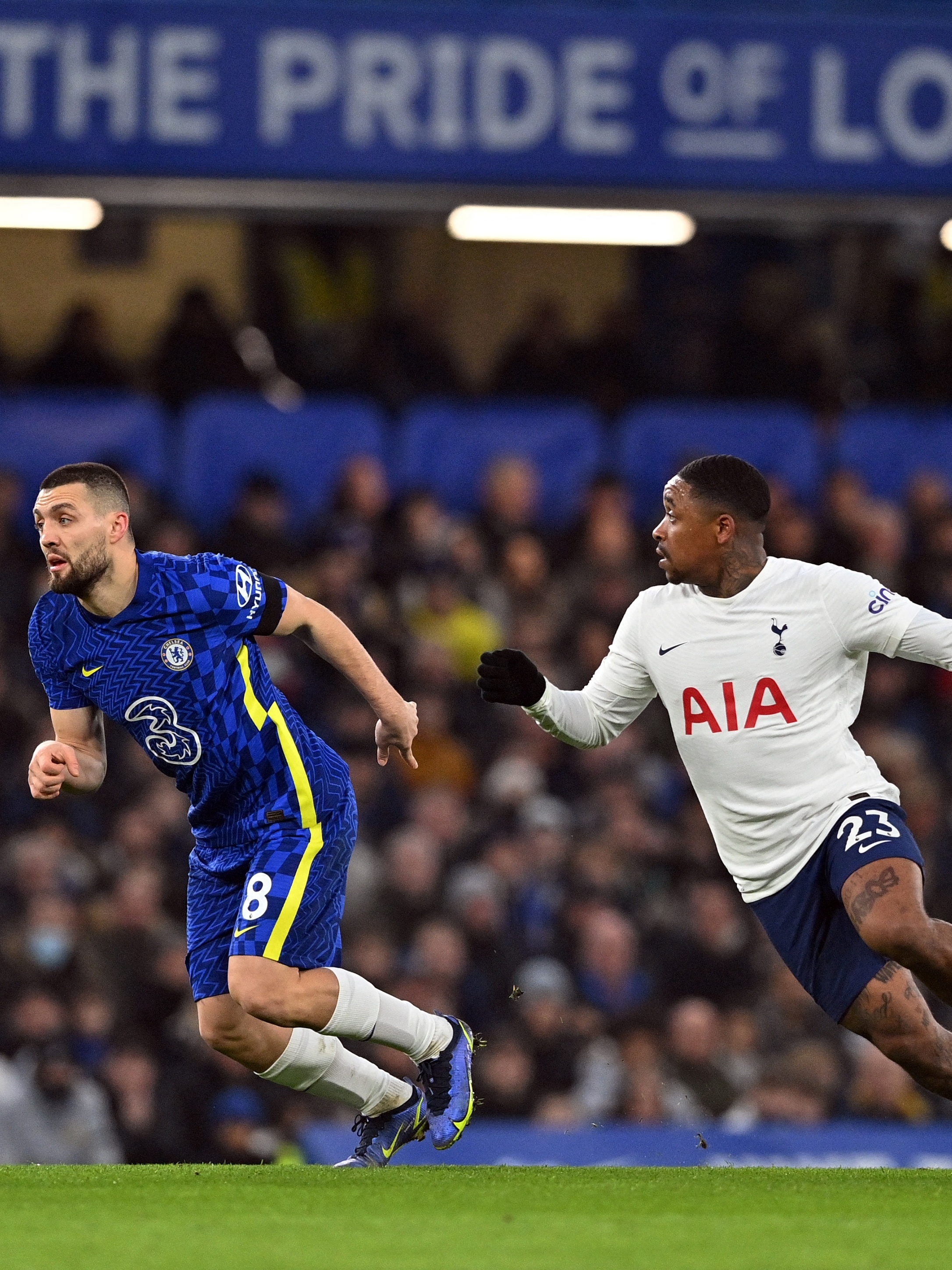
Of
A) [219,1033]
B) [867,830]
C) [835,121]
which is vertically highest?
[835,121]

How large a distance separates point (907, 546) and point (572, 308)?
315 centimetres

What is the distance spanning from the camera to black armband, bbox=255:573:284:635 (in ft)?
18.0

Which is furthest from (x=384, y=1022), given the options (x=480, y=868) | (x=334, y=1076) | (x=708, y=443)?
(x=708, y=443)

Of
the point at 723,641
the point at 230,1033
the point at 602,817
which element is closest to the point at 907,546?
the point at 602,817

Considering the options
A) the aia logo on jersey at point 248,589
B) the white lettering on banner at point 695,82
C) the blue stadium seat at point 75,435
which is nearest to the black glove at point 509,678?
the aia logo on jersey at point 248,589

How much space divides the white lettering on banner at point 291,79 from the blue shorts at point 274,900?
4885mm

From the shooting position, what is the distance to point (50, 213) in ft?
34.0

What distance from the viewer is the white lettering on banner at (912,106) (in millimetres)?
9469

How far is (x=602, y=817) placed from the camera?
10.0 metres

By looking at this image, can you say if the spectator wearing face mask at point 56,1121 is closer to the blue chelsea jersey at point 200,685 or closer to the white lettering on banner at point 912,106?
the blue chelsea jersey at point 200,685

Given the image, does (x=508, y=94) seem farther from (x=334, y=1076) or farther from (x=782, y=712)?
(x=334, y=1076)

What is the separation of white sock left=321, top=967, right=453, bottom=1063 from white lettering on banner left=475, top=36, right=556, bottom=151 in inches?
208

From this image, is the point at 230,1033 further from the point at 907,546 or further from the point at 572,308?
the point at 572,308

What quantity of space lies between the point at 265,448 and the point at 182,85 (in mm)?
2467
